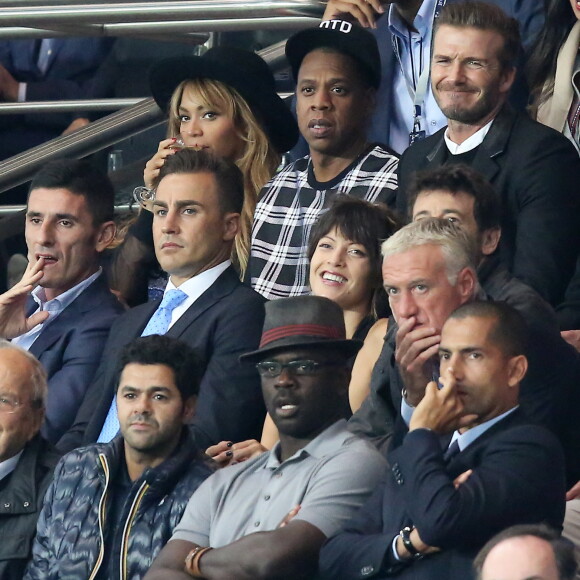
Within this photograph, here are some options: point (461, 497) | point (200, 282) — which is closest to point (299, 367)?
point (461, 497)

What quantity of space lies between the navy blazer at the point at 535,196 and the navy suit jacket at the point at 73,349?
1.20 m

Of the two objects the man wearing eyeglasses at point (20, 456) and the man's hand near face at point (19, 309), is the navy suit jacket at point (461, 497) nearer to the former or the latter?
the man wearing eyeglasses at point (20, 456)

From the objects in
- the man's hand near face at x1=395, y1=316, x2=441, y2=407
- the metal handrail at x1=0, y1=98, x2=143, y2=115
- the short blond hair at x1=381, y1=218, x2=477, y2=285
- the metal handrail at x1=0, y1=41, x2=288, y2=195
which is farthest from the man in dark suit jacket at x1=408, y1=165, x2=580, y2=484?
the metal handrail at x1=0, y1=98, x2=143, y2=115

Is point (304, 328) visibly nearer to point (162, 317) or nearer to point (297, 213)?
point (162, 317)

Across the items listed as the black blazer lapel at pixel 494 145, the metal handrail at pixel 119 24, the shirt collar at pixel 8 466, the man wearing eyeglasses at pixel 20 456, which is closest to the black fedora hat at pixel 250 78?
the metal handrail at pixel 119 24

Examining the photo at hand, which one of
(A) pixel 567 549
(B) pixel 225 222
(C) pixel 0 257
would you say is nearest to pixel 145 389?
(B) pixel 225 222

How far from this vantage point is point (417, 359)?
4.84m

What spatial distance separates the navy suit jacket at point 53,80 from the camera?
773cm

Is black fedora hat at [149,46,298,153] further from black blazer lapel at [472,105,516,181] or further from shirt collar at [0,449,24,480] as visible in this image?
shirt collar at [0,449,24,480]

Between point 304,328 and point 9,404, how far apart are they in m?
1.07

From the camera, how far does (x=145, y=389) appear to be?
5.19 meters

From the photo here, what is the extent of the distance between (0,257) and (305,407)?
9.42ft

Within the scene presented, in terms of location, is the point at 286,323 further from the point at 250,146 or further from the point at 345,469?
the point at 250,146

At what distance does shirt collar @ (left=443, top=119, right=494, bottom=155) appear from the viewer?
18.4 ft
